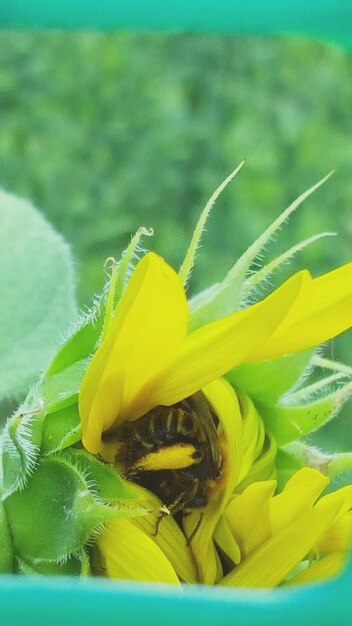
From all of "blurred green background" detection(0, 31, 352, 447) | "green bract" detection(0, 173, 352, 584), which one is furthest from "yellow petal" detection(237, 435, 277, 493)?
"blurred green background" detection(0, 31, 352, 447)

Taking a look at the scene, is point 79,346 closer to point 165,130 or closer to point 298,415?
point 298,415

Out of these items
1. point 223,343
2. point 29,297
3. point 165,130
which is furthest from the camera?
point 165,130

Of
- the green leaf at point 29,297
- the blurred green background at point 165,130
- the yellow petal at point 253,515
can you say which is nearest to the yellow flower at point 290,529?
the yellow petal at point 253,515

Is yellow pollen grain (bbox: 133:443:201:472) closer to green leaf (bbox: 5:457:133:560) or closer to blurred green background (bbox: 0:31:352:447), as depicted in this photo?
green leaf (bbox: 5:457:133:560)

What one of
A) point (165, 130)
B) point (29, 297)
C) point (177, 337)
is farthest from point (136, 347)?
point (165, 130)

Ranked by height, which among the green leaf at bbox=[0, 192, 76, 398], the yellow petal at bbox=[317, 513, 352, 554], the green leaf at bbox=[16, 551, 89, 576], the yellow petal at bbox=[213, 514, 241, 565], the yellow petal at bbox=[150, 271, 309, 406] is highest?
the green leaf at bbox=[0, 192, 76, 398]

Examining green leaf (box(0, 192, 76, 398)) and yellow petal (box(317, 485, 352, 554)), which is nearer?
yellow petal (box(317, 485, 352, 554))

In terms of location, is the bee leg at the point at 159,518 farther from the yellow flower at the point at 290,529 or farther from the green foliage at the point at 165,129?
the green foliage at the point at 165,129

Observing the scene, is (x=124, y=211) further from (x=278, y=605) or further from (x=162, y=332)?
(x=278, y=605)
